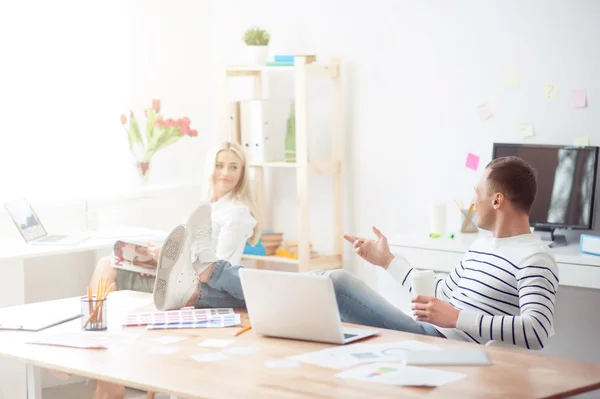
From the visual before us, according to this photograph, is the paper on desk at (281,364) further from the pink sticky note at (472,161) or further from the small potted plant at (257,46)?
the small potted plant at (257,46)

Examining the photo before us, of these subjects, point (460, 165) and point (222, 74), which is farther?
point (222, 74)

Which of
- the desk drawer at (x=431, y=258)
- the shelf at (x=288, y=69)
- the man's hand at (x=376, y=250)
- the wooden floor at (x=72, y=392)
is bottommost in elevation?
the wooden floor at (x=72, y=392)

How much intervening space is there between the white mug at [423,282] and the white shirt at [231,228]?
1426 mm

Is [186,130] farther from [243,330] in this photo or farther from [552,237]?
[243,330]

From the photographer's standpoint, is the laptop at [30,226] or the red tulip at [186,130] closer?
the laptop at [30,226]

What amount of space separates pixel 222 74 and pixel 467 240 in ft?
5.45

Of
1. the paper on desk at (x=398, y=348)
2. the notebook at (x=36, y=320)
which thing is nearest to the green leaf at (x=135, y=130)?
the notebook at (x=36, y=320)

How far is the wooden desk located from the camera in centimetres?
200

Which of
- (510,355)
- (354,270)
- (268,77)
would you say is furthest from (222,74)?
(510,355)

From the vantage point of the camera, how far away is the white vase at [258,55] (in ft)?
16.0

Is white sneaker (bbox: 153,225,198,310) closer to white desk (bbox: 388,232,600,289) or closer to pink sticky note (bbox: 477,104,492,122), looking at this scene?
white desk (bbox: 388,232,600,289)

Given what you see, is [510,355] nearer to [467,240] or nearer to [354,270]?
[467,240]

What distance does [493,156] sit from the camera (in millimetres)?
4156

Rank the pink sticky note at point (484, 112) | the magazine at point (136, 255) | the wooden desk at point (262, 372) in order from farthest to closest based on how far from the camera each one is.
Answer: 1. the pink sticky note at point (484, 112)
2. the magazine at point (136, 255)
3. the wooden desk at point (262, 372)
